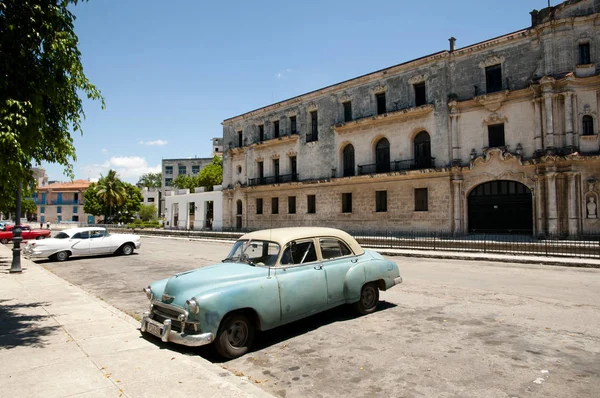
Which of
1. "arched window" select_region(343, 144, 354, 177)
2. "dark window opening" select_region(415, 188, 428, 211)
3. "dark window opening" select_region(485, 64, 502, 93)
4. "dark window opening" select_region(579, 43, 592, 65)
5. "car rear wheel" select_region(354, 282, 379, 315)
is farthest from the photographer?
"arched window" select_region(343, 144, 354, 177)

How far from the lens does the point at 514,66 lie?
23.4 metres

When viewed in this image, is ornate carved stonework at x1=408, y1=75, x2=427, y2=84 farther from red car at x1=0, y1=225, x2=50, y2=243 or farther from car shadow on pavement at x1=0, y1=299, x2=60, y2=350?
red car at x1=0, y1=225, x2=50, y2=243

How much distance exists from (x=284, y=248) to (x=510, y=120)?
73.5 feet

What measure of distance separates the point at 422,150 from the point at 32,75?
25553 mm

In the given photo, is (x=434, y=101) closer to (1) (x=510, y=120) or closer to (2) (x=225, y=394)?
(1) (x=510, y=120)

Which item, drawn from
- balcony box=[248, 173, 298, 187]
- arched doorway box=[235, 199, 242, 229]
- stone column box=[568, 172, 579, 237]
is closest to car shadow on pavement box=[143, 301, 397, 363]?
stone column box=[568, 172, 579, 237]

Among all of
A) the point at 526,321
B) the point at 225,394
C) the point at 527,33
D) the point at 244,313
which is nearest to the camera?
the point at 225,394

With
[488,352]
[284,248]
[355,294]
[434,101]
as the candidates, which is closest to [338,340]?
[355,294]

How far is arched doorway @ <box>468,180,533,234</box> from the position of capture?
23047mm

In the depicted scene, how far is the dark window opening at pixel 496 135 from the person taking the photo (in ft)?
78.9

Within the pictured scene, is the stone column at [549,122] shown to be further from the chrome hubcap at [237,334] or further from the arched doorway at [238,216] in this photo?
the arched doorway at [238,216]

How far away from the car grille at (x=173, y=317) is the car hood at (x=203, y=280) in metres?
0.10

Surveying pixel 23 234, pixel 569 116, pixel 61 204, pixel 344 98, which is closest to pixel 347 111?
pixel 344 98

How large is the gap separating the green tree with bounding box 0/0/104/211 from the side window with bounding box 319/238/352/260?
14.8ft
